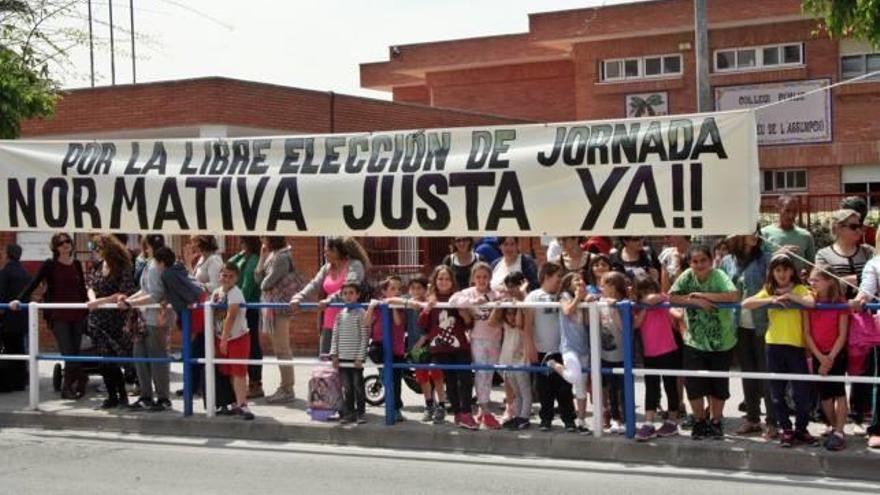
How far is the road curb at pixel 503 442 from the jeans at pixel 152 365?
0.39 meters

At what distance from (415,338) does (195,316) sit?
222 cm

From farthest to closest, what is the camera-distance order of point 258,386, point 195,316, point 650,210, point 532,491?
point 258,386 < point 195,316 < point 650,210 < point 532,491

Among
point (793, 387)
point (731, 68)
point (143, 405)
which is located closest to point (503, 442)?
point (793, 387)

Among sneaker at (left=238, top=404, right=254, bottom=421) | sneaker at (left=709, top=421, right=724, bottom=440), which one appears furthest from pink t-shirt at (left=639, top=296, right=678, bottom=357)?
sneaker at (left=238, top=404, right=254, bottom=421)

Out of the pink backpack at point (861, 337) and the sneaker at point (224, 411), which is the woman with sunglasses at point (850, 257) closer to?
the pink backpack at point (861, 337)

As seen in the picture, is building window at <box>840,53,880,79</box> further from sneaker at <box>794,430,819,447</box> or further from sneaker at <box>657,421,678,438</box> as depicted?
sneaker at <box>794,430,819,447</box>

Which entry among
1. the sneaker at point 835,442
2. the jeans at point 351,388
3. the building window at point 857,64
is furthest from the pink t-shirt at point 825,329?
the building window at point 857,64

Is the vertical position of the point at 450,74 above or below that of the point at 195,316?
above

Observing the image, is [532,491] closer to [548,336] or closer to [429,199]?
[548,336]

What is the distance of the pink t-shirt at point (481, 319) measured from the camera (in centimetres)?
982

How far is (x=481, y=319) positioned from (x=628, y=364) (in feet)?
4.70

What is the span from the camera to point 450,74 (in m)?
40.8

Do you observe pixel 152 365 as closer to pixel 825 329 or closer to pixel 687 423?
pixel 687 423

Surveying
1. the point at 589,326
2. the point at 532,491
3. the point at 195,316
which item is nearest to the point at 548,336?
the point at 589,326
